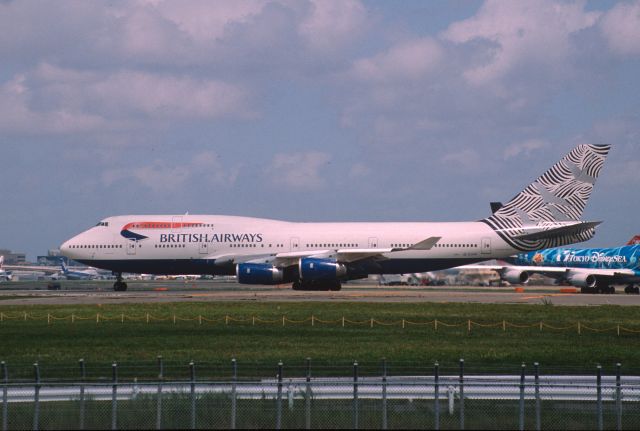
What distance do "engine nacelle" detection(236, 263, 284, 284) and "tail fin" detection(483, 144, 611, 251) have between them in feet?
54.3

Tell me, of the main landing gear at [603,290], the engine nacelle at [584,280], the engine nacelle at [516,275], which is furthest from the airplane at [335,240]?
the engine nacelle at [516,275]

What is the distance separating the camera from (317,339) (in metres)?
35.2

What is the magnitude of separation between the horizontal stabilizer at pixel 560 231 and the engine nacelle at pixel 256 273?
18.1 meters

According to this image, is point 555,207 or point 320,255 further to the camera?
point 555,207

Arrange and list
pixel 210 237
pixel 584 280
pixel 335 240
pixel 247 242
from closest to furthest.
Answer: pixel 335 240 < pixel 210 237 < pixel 247 242 < pixel 584 280

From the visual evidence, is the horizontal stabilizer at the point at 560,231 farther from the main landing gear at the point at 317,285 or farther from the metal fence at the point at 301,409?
the metal fence at the point at 301,409

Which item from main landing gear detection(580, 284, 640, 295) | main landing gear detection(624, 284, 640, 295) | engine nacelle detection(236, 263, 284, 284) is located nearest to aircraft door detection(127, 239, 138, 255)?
engine nacelle detection(236, 263, 284, 284)

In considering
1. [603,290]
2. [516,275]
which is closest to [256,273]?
[603,290]

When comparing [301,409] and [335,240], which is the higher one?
[335,240]

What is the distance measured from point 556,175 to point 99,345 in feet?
159

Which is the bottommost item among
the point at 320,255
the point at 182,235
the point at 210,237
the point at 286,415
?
the point at 286,415

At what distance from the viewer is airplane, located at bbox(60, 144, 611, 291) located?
2717 inches

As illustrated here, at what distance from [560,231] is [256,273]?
2209 centimetres

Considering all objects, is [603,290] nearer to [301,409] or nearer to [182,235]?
[182,235]
